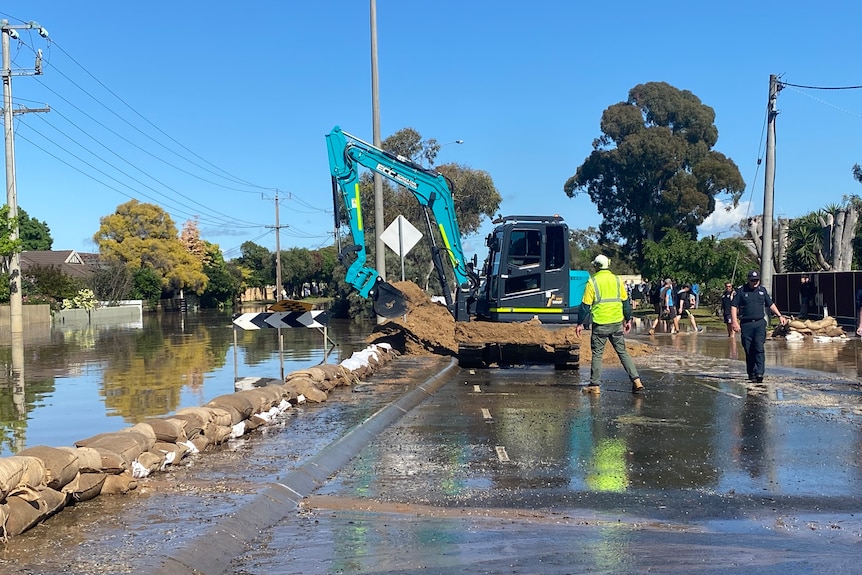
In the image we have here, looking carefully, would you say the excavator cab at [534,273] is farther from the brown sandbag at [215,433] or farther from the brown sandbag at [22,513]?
the brown sandbag at [22,513]

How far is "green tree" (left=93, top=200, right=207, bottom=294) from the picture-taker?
70.6 m

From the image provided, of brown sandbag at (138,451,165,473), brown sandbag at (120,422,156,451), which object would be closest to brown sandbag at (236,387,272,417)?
brown sandbag at (120,422,156,451)

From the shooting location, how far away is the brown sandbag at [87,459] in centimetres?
636

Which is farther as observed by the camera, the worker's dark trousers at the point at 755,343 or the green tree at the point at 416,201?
the green tree at the point at 416,201

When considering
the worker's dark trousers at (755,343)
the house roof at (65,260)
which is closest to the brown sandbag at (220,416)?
the worker's dark trousers at (755,343)

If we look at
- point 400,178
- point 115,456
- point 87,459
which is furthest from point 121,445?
point 400,178

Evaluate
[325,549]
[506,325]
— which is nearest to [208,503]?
[325,549]

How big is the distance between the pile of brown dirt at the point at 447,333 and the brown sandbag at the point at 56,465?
37.5 feet

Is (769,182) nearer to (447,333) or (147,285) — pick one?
(447,333)

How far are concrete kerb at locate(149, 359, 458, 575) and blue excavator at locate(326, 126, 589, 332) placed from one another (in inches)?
327

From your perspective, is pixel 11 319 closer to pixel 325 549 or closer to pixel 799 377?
pixel 799 377

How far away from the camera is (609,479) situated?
7723mm

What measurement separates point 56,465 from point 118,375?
12.4 metres

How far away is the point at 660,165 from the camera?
6072 centimetres
